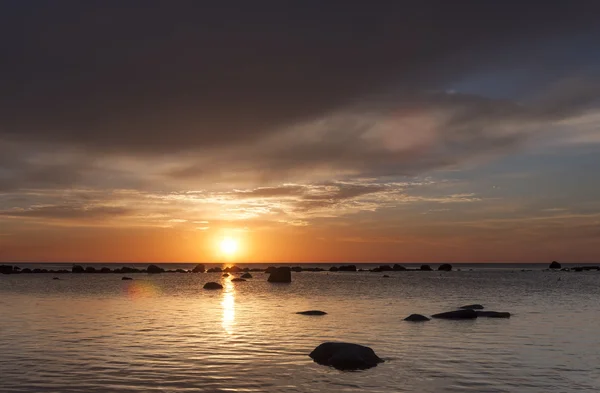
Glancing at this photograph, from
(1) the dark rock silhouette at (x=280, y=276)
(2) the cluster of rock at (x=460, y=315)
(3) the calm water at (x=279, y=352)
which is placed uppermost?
(1) the dark rock silhouette at (x=280, y=276)

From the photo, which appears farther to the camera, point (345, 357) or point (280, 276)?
point (280, 276)

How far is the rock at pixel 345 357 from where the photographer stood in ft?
89.2

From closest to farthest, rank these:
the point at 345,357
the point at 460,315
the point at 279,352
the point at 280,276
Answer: the point at 345,357 < the point at 279,352 < the point at 460,315 < the point at 280,276

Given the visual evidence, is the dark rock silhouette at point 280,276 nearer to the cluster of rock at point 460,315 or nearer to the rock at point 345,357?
the cluster of rock at point 460,315

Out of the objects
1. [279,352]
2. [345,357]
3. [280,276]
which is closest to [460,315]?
[279,352]

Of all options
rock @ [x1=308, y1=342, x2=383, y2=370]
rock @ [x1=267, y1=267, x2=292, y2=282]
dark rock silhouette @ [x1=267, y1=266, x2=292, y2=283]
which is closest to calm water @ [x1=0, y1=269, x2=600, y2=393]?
rock @ [x1=308, y1=342, x2=383, y2=370]

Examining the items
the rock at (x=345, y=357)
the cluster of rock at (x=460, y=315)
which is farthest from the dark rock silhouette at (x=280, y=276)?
the rock at (x=345, y=357)

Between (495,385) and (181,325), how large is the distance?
94.7 feet

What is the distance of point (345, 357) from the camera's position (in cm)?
2738

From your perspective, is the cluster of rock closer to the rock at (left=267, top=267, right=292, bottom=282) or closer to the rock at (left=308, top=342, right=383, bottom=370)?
the rock at (left=308, top=342, right=383, bottom=370)

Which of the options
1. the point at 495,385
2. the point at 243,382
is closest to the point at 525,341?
the point at 495,385

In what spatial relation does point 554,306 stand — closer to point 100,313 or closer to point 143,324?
point 143,324

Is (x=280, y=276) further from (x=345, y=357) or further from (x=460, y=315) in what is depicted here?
(x=345, y=357)

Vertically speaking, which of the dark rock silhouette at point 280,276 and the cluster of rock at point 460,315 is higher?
the dark rock silhouette at point 280,276
